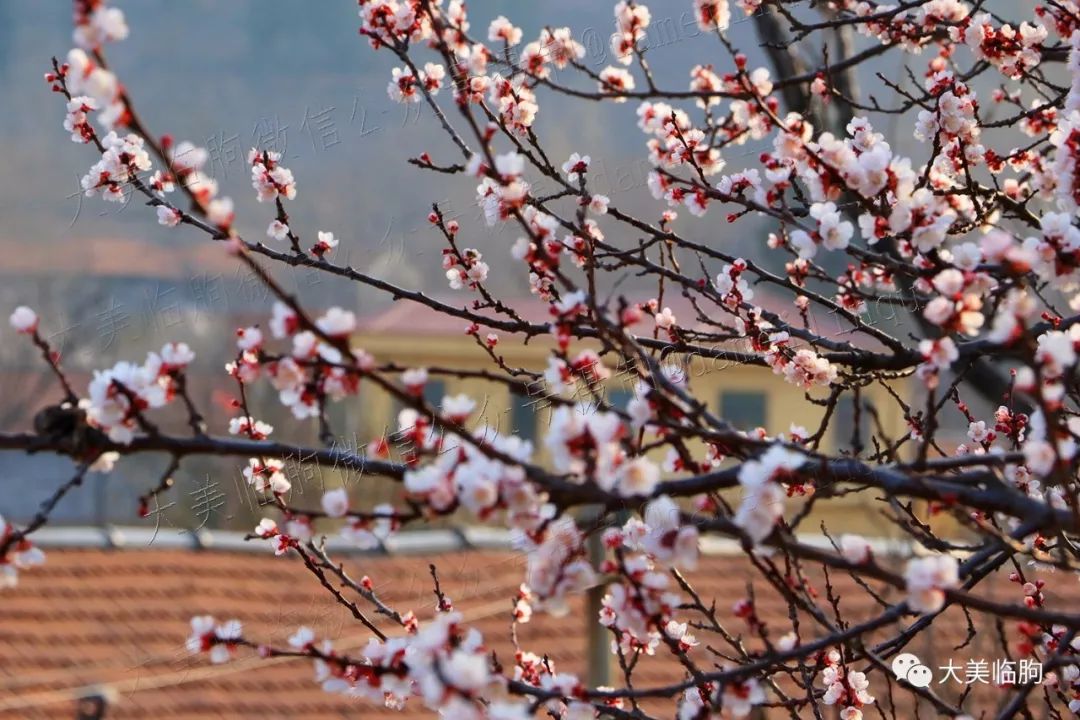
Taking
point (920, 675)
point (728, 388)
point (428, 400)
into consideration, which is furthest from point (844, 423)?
point (428, 400)

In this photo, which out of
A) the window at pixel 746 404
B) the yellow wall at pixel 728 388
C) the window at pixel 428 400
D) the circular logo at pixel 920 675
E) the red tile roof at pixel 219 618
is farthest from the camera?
the window at pixel 746 404

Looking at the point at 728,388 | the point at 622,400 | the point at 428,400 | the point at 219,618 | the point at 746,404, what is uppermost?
the point at 728,388

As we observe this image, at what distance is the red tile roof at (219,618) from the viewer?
4281mm

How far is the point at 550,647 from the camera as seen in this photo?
4.70 metres

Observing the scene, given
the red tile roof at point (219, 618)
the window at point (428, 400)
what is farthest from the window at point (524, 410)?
the red tile roof at point (219, 618)

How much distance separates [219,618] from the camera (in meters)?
4.68

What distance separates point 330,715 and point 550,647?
93 centimetres

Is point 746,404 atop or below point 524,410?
atop

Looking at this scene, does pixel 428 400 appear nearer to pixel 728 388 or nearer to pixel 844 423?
pixel 728 388

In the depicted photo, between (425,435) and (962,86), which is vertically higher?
(962,86)

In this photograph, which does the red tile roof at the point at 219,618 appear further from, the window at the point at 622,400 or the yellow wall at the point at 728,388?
the yellow wall at the point at 728,388

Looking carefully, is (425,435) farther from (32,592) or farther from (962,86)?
(32,592)

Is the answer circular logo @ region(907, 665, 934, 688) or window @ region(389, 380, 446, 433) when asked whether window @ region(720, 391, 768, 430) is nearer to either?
window @ region(389, 380, 446, 433)

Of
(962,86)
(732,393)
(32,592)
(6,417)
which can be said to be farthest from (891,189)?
(6,417)
